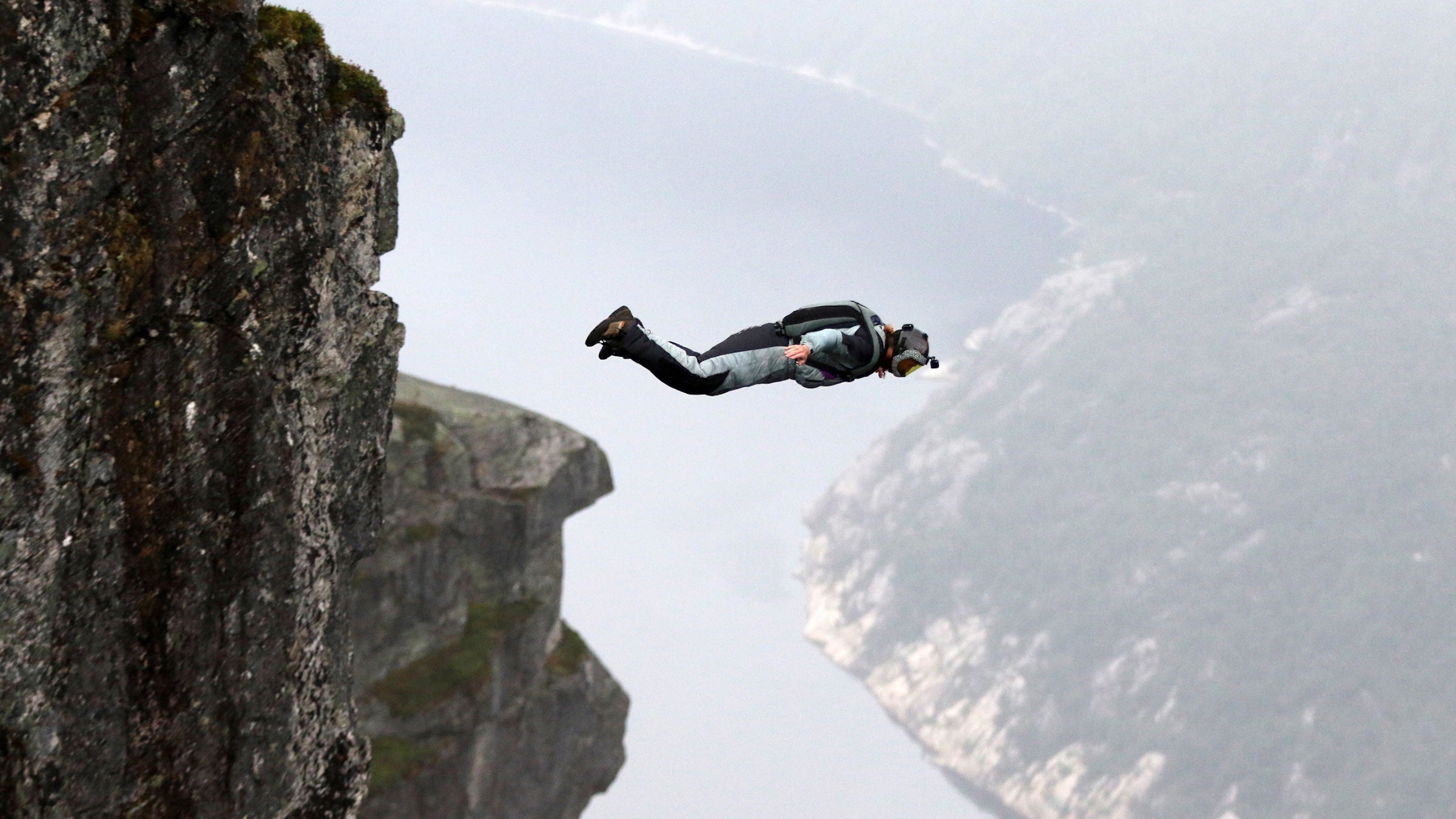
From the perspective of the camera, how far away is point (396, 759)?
50406 millimetres

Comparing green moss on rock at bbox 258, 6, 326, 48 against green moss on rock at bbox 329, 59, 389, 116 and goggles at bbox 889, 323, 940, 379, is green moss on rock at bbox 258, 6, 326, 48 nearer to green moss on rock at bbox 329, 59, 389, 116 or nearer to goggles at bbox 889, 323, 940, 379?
green moss on rock at bbox 329, 59, 389, 116

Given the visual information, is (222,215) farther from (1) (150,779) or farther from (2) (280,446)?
(1) (150,779)

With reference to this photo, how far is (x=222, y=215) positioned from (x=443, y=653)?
4079cm

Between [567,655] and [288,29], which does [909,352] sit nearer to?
[288,29]

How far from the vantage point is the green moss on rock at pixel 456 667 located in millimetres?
51344

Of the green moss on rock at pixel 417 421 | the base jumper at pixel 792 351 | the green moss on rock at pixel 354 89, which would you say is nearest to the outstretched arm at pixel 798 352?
the base jumper at pixel 792 351

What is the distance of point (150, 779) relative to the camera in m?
15.6

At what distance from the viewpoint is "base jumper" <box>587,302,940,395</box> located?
17.8 metres

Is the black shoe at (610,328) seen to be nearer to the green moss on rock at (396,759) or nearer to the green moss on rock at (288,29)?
the green moss on rock at (288,29)

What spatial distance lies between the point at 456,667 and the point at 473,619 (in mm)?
2626

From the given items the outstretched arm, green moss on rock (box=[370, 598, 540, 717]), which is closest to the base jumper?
the outstretched arm

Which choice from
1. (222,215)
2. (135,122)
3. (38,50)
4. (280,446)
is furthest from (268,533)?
(38,50)

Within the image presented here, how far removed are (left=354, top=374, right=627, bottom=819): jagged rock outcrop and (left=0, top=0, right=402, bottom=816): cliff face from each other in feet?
109

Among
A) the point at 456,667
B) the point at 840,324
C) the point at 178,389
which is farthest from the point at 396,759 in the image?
the point at 178,389
